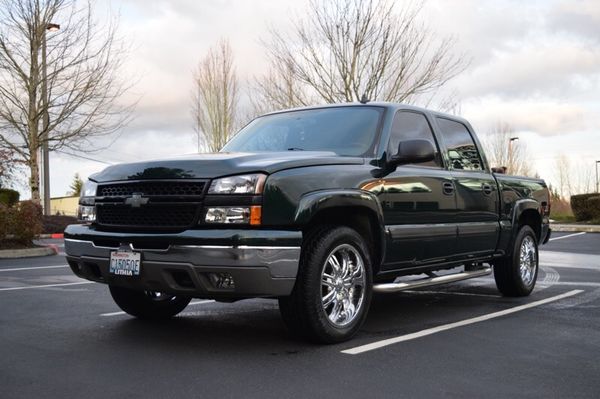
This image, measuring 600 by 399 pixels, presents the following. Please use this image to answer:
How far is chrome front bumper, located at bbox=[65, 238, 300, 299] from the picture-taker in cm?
434

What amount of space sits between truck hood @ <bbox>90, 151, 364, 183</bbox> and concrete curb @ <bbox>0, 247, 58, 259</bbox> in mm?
9575

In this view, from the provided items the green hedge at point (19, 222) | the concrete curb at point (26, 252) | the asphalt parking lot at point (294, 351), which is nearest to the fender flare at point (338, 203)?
the asphalt parking lot at point (294, 351)

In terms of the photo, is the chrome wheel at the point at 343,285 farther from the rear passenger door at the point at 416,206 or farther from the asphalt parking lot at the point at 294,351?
the rear passenger door at the point at 416,206

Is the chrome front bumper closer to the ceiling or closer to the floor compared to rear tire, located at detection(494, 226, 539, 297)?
closer to the ceiling

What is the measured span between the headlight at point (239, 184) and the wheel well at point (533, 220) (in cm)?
438

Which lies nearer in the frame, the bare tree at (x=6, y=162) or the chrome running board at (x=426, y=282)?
the chrome running board at (x=426, y=282)

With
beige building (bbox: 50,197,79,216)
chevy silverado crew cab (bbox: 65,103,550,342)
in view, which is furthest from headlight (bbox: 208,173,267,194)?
beige building (bbox: 50,197,79,216)

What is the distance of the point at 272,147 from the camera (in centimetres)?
598

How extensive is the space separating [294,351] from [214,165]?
4.56 feet

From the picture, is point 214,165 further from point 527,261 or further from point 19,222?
point 19,222

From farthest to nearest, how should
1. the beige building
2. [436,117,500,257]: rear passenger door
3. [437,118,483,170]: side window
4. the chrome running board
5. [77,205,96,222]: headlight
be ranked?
the beige building < [437,118,483,170]: side window < [436,117,500,257]: rear passenger door < the chrome running board < [77,205,96,222]: headlight

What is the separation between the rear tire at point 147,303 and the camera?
5793mm

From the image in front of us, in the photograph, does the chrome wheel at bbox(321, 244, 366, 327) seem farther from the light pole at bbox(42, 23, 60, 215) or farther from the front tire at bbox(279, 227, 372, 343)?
the light pole at bbox(42, 23, 60, 215)

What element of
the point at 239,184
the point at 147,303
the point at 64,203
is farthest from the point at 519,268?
the point at 64,203
